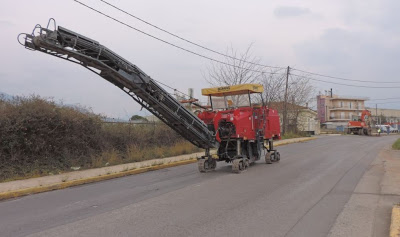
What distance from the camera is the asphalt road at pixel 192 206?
6062 mm

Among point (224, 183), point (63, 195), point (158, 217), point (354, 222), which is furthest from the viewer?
point (224, 183)

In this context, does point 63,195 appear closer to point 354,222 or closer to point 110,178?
point 110,178

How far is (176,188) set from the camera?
389 inches

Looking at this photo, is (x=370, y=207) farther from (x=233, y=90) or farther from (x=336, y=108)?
(x=336, y=108)

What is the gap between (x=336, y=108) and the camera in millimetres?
110000

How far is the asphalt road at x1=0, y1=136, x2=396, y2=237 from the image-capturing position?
606 cm

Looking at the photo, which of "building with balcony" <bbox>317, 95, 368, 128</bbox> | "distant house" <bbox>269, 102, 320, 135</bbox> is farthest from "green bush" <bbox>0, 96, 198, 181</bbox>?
"building with balcony" <bbox>317, 95, 368, 128</bbox>

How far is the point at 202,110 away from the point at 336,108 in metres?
105

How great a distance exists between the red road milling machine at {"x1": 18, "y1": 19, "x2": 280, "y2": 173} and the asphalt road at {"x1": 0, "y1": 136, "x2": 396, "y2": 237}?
1.49 m

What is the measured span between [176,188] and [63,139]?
642 cm

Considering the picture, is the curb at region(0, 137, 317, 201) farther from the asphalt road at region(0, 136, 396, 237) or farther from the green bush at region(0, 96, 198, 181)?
the green bush at region(0, 96, 198, 181)

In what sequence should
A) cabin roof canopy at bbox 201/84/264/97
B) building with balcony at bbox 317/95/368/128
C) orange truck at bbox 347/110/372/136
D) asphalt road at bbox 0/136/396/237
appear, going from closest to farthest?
asphalt road at bbox 0/136/396/237 → cabin roof canopy at bbox 201/84/264/97 → orange truck at bbox 347/110/372/136 → building with balcony at bbox 317/95/368/128

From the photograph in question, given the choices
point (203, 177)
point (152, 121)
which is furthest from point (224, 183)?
point (152, 121)

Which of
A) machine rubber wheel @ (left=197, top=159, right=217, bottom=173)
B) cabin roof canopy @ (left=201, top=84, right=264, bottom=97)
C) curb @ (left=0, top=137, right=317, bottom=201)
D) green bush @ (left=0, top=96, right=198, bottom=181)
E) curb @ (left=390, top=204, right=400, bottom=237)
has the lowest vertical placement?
curb @ (left=0, top=137, right=317, bottom=201)
